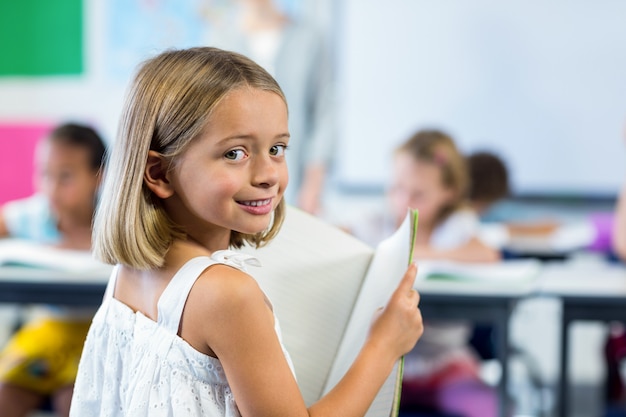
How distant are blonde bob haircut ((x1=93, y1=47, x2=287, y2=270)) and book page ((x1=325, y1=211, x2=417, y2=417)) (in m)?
0.24

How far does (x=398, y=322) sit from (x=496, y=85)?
358 cm

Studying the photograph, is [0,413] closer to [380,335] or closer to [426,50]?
[380,335]

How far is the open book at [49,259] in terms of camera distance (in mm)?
2135

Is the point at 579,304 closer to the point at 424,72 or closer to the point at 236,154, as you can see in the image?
the point at 236,154

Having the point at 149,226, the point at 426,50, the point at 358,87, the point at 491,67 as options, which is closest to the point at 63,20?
the point at 358,87

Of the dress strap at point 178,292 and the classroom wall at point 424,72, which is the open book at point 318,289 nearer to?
the dress strap at point 178,292

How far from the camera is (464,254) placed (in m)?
2.49

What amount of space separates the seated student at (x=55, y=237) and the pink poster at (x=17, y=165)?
215 centimetres

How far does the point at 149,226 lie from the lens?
3.17 ft

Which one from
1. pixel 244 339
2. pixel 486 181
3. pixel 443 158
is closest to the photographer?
pixel 244 339

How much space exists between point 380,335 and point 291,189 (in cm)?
304

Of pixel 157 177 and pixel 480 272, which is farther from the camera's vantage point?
pixel 480 272

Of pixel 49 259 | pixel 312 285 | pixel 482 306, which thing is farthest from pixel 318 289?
pixel 49 259

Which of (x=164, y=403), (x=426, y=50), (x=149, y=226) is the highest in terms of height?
(x=426, y=50)
